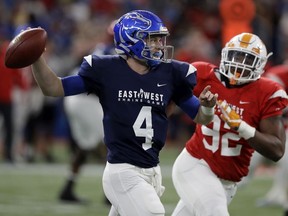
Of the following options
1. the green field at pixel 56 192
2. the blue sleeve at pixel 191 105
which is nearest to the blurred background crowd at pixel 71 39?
the green field at pixel 56 192

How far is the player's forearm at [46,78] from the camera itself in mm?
4391

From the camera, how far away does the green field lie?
7.36 m

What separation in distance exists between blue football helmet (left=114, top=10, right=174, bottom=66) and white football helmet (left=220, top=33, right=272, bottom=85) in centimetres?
53

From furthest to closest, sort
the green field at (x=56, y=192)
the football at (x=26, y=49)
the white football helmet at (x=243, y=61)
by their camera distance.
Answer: the green field at (x=56, y=192) < the white football helmet at (x=243, y=61) < the football at (x=26, y=49)

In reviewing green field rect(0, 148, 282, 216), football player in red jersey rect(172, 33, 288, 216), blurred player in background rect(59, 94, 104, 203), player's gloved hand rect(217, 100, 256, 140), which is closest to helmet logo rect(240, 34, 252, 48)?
football player in red jersey rect(172, 33, 288, 216)

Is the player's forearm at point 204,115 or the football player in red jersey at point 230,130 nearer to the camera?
the player's forearm at point 204,115

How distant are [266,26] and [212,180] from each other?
30.5 feet

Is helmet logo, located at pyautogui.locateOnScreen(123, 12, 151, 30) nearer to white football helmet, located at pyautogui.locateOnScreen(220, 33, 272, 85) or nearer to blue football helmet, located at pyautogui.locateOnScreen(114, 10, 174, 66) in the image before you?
blue football helmet, located at pyautogui.locateOnScreen(114, 10, 174, 66)

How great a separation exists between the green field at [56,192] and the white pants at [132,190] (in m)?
2.66

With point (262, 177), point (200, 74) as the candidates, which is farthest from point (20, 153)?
point (200, 74)

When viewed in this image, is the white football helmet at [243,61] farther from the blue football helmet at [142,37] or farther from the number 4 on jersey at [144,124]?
the number 4 on jersey at [144,124]

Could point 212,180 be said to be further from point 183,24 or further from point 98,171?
point 183,24

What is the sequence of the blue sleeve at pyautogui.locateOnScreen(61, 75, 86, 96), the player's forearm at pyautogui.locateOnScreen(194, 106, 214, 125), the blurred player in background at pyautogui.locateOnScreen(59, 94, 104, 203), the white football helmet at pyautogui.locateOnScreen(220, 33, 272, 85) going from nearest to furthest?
the blue sleeve at pyautogui.locateOnScreen(61, 75, 86, 96) → the player's forearm at pyautogui.locateOnScreen(194, 106, 214, 125) → the white football helmet at pyautogui.locateOnScreen(220, 33, 272, 85) → the blurred player in background at pyautogui.locateOnScreen(59, 94, 104, 203)

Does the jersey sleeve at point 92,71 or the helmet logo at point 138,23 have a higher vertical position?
the helmet logo at point 138,23
